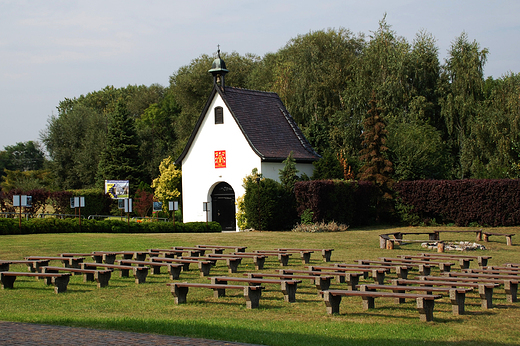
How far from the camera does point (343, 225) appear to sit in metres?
32.2

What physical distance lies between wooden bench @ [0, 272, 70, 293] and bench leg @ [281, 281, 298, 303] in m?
4.92

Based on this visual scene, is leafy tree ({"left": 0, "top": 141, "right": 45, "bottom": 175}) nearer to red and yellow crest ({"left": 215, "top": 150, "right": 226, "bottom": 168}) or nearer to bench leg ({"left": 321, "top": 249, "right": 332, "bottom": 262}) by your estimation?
red and yellow crest ({"left": 215, "top": 150, "right": 226, "bottom": 168})

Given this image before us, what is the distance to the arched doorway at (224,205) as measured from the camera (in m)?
38.3

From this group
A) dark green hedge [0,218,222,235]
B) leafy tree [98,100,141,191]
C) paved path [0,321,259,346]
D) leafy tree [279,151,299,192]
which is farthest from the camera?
leafy tree [98,100,141,191]

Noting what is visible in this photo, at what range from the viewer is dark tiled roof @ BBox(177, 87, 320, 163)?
1453 inches

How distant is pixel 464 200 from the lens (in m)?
31.8

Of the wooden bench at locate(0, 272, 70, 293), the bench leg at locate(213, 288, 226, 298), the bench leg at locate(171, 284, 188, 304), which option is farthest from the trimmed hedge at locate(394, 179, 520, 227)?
the wooden bench at locate(0, 272, 70, 293)

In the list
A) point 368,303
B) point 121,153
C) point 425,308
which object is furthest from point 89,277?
point 121,153

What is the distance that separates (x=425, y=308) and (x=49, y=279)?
9.10m

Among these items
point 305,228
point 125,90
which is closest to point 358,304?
point 305,228

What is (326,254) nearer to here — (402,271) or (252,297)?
(402,271)

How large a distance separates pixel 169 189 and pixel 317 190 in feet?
68.8

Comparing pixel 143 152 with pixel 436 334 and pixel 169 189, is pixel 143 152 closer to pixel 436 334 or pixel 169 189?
pixel 169 189

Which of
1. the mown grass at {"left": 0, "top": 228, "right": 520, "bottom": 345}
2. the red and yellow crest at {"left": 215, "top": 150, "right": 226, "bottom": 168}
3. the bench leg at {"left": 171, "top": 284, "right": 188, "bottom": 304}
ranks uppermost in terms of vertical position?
the red and yellow crest at {"left": 215, "top": 150, "right": 226, "bottom": 168}
